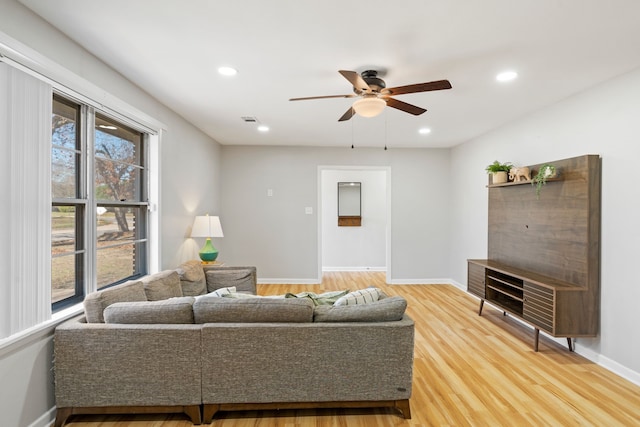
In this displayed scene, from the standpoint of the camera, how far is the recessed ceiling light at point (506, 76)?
264 cm

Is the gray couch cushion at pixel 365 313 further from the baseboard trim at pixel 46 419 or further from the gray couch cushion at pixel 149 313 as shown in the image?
the baseboard trim at pixel 46 419

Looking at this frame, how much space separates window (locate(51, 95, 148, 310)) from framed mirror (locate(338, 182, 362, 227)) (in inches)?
182

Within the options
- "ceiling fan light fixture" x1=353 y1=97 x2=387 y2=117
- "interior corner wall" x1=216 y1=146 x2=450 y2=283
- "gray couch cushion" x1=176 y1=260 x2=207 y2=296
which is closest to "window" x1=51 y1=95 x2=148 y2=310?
"gray couch cushion" x1=176 y1=260 x2=207 y2=296

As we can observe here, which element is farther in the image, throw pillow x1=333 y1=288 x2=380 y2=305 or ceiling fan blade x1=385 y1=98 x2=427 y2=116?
ceiling fan blade x1=385 y1=98 x2=427 y2=116

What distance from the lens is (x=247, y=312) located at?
2.05 metres

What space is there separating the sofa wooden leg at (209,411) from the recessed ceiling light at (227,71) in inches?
95.9

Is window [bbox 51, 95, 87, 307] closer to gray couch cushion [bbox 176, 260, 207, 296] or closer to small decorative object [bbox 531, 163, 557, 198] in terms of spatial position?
gray couch cushion [bbox 176, 260, 207, 296]

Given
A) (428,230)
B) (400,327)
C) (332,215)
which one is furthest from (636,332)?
(332,215)

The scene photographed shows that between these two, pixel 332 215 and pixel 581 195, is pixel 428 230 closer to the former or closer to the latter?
pixel 332 215

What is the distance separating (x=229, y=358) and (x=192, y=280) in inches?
64.1

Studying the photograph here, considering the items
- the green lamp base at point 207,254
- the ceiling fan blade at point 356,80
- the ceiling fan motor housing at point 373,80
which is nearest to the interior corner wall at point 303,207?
the green lamp base at point 207,254

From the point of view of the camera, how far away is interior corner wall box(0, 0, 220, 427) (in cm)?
177

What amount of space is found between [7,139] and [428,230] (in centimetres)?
566

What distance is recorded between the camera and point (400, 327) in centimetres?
202
